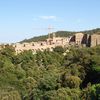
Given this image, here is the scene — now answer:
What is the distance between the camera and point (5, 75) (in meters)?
29.9

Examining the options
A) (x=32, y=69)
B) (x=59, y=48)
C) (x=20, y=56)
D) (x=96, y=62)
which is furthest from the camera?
(x=59, y=48)

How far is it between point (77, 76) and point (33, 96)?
3.22 m

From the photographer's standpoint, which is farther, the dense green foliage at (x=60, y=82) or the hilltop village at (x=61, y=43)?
the hilltop village at (x=61, y=43)

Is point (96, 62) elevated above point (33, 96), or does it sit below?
above

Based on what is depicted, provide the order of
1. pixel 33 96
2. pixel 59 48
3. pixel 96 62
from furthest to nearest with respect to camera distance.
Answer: pixel 59 48 → pixel 96 62 → pixel 33 96

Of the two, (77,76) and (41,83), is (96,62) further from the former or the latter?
(41,83)

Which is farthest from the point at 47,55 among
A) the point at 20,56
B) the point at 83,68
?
the point at 83,68

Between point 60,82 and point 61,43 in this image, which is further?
point 61,43

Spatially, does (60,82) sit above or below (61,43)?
above

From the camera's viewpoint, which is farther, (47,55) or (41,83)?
(47,55)

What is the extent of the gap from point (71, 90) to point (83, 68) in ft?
13.7

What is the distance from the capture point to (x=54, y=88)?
79.5ft

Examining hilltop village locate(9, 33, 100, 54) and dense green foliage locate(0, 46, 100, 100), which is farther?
hilltop village locate(9, 33, 100, 54)

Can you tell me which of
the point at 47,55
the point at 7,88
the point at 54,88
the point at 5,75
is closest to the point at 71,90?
the point at 54,88
